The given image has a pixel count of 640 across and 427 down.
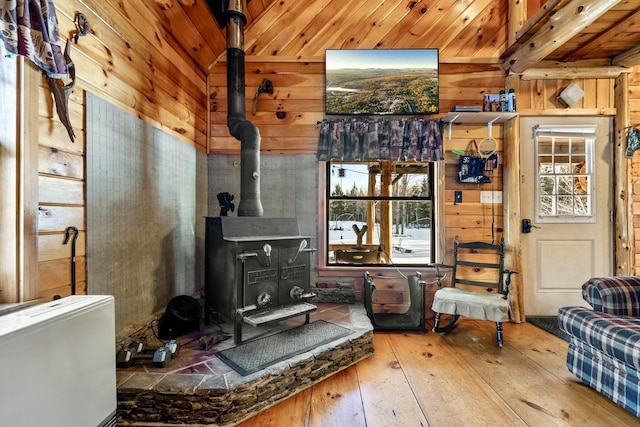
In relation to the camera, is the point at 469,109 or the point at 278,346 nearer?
the point at 278,346

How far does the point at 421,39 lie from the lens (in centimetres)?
316

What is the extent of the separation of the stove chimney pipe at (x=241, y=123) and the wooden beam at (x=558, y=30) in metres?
2.66

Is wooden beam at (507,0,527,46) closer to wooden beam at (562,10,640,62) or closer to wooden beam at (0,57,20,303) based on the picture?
wooden beam at (562,10,640,62)

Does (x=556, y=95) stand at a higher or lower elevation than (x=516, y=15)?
lower

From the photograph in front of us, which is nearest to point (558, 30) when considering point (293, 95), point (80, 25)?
point (293, 95)

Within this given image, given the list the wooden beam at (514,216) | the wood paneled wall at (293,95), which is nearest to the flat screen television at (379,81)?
the wood paneled wall at (293,95)

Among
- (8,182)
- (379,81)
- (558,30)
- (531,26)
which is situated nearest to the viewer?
(8,182)

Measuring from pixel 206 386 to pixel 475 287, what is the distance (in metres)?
2.82

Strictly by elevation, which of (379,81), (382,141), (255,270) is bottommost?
(255,270)

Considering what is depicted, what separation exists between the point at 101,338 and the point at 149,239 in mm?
974

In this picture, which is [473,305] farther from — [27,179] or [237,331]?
[27,179]

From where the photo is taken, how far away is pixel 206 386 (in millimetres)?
1556

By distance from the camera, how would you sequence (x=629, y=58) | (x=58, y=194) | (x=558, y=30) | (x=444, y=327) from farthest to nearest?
→ (x=629, y=58), (x=444, y=327), (x=558, y=30), (x=58, y=194)

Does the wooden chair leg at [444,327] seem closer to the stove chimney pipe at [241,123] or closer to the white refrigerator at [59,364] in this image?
the stove chimney pipe at [241,123]
